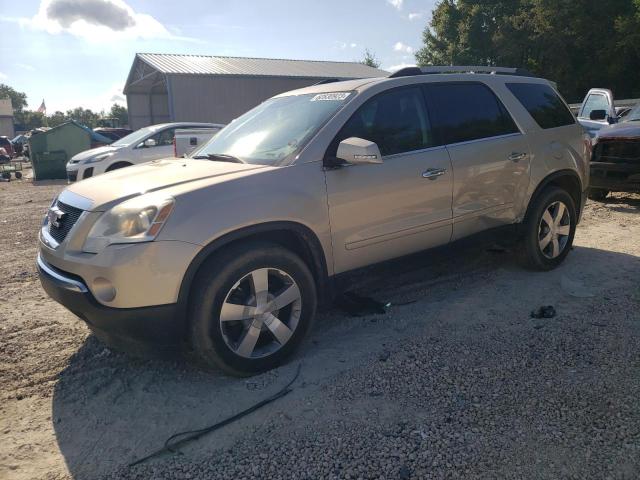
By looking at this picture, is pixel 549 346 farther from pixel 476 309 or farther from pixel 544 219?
pixel 544 219

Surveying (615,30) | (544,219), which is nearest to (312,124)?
(544,219)

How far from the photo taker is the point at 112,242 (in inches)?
113

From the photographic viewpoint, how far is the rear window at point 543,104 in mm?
4844

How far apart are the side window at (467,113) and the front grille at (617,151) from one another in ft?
14.5

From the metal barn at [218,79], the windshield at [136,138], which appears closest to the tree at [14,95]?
the metal barn at [218,79]

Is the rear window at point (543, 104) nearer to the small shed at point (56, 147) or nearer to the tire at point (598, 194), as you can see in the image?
the tire at point (598, 194)

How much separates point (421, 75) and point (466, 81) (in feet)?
1.64

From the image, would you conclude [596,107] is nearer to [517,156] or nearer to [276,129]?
[517,156]

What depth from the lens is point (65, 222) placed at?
10.5 feet

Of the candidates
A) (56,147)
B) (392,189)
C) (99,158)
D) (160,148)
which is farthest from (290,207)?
(56,147)

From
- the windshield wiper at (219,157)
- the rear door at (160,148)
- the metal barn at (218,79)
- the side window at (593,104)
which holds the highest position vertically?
the metal barn at (218,79)

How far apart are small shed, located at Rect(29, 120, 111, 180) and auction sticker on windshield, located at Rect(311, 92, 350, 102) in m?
15.3

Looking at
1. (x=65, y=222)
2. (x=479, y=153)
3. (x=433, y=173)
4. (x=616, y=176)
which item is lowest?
(x=616, y=176)

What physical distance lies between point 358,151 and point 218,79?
22.8m
